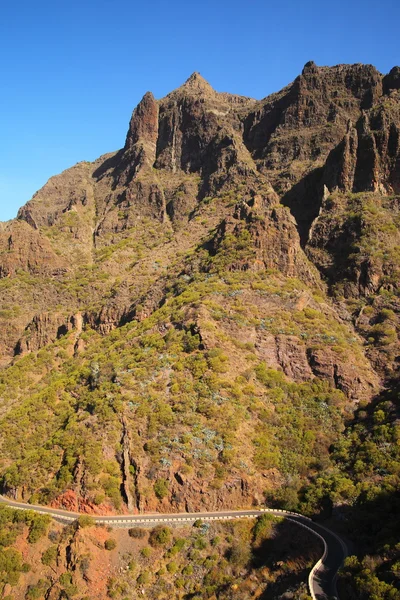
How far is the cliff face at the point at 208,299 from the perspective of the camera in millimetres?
51781

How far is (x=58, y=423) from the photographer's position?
61.5 metres

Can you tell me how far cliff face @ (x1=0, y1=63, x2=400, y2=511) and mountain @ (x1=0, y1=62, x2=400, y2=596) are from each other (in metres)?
0.27

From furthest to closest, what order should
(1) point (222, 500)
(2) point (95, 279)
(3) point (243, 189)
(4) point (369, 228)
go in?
1. (3) point (243, 189)
2. (2) point (95, 279)
3. (4) point (369, 228)
4. (1) point (222, 500)

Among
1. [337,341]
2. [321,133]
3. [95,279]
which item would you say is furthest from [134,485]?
[321,133]

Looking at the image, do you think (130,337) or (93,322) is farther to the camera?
(93,322)

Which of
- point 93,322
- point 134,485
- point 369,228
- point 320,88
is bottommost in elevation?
point 134,485

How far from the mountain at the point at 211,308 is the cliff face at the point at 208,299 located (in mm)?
272

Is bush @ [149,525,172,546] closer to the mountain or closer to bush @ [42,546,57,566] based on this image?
the mountain

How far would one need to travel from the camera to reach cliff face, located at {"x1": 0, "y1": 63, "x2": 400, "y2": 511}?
51781mm

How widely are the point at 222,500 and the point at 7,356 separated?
49.2 metres

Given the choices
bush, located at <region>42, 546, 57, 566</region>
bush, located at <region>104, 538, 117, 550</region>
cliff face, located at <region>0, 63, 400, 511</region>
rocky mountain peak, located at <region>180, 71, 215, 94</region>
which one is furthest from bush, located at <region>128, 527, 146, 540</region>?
rocky mountain peak, located at <region>180, 71, 215, 94</region>

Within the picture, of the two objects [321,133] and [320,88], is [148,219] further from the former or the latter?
[320,88]

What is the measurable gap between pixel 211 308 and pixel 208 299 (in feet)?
7.26

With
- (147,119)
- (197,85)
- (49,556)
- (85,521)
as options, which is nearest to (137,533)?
(85,521)
